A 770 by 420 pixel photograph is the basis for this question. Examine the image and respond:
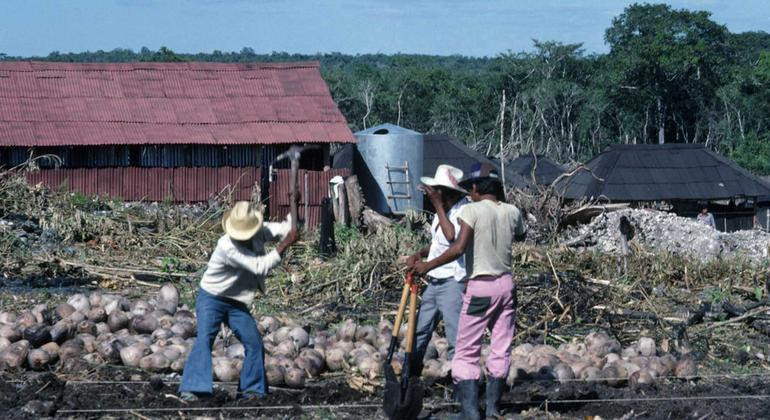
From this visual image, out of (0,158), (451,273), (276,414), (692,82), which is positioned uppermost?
(692,82)

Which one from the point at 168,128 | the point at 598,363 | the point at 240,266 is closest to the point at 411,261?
the point at 240,266

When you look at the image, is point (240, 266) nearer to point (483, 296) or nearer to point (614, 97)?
point (483, 296)

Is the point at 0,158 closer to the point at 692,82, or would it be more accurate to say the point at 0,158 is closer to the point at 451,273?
the point at 451,273

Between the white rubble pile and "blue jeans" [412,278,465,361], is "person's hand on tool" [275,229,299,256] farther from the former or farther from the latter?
the white rubble pile

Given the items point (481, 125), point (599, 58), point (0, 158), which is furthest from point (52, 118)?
point (599, 58)

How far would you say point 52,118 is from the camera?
22.4 m

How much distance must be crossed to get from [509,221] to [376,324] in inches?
148

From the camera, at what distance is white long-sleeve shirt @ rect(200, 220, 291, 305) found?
7.25 meters

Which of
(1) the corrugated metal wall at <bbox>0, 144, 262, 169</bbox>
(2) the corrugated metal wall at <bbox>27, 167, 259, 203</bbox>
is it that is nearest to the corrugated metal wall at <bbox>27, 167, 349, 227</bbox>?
(2) the corrugated metal wall at <bbox>27, 167, 259, 203</bbox>

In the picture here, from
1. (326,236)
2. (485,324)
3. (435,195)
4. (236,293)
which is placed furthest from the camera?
(326,236)

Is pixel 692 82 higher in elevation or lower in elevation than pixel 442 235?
higher

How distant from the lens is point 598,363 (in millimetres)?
8625

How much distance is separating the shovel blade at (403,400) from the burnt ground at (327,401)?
42cm

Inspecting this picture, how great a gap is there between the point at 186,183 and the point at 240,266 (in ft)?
49.1
